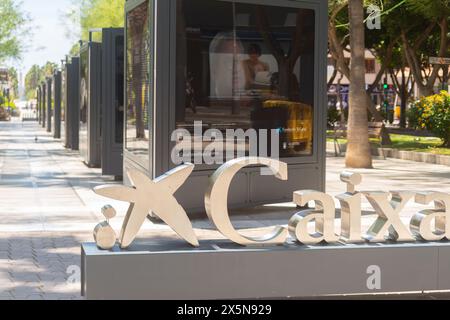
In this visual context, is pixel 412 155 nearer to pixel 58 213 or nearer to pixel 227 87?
pixel 227 87

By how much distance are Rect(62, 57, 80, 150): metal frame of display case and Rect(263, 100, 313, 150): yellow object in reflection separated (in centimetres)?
1270

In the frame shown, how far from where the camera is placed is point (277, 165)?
634cm

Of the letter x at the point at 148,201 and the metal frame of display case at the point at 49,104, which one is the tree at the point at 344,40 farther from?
the letter x at the point at 148,201

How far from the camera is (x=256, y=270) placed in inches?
240

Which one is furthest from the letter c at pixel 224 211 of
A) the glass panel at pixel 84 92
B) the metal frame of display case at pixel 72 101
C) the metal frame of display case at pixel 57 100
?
the metal frame of display case at pixel 57 100

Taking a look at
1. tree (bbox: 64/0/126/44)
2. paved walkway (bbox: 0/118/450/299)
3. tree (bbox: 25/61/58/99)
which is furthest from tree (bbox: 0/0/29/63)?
tree (bbox: 25/61/58/99)

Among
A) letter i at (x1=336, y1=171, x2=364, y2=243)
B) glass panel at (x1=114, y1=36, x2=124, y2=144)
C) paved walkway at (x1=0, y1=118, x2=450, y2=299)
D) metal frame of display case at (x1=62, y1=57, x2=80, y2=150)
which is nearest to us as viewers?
letter i at (x1=336, y1=171, x2=364, y2=243)

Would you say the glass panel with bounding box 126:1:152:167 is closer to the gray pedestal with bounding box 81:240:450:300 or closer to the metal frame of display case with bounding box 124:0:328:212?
the metal frame of display case with bounding box 124:0:328:212

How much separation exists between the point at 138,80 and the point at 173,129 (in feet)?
5.40

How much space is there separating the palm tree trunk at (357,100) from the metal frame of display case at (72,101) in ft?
25.5

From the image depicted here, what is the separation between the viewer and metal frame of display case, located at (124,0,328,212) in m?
10.6

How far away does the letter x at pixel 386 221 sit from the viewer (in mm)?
6379

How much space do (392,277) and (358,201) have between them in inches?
22.2

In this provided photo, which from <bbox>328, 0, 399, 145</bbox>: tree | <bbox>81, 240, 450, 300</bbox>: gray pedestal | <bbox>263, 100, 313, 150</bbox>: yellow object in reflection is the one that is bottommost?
<bbox>81, 240, 450, 300</bbox>: gray pedestal
